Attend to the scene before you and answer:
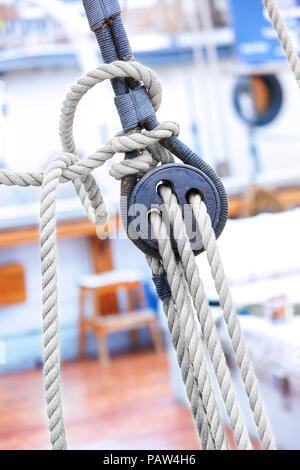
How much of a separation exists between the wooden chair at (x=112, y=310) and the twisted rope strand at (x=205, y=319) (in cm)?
372

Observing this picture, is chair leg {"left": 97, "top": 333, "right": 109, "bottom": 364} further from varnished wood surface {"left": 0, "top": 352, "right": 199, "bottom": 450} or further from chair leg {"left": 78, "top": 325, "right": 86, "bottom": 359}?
chair leg {"left": 78, "top": 325, "right": 86, "bottom": 359}

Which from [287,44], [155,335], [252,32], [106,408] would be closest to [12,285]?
[155,335]

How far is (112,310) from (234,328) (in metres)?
4.24

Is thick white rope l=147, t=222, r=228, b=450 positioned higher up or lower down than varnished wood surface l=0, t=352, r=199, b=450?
higher up

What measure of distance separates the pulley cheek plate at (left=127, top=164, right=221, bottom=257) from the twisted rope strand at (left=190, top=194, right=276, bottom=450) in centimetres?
2

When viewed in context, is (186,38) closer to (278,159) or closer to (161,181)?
(278,159)

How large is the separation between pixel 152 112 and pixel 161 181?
0.32 feet

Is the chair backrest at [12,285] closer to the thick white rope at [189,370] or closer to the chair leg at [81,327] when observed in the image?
the chair leg at [81,327]

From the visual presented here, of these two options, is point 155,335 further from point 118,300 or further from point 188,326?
A: point 188,326

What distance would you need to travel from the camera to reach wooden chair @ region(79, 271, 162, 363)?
457 cm

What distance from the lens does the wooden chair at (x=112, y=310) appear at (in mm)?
4566

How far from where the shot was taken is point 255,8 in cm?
454

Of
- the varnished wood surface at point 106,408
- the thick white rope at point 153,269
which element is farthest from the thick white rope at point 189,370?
the varnished wood surface at point 106,408

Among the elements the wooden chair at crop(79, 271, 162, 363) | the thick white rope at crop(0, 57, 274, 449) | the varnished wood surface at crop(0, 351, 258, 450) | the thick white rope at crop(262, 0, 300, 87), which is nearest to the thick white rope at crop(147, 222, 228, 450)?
the thick white rope at crop(0, 57, 274, 449)
